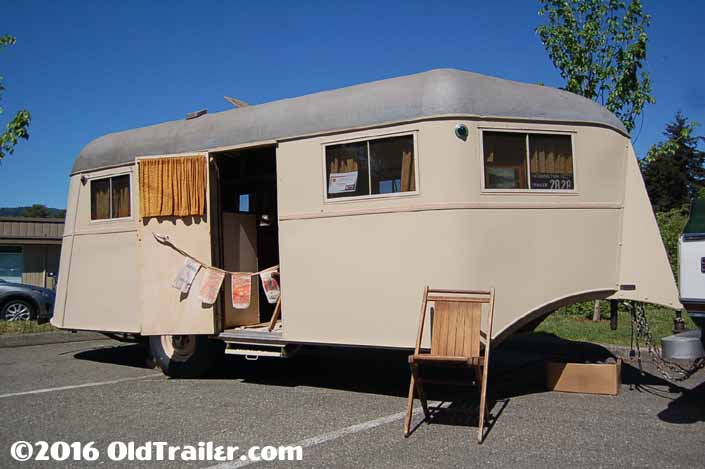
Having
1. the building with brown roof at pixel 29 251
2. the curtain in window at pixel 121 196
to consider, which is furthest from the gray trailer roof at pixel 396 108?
the building with brown roof at pixel 29 251

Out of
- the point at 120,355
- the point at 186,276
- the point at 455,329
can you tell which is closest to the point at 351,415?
the point at 455,329

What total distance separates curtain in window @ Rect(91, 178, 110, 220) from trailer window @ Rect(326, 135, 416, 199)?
3447 mm

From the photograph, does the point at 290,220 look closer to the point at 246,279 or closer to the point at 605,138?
the point at 246,279

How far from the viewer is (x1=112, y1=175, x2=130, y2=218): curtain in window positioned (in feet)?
27.3

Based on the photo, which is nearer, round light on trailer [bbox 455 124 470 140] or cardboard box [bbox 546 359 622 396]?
round light on trailer [bbox 455 124 470 140]

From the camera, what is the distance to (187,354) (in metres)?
8.05

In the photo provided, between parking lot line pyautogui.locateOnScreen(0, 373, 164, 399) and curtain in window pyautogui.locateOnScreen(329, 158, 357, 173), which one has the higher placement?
curtain in window pyautogui.locateOnScreen(329, 158, 357, 173)

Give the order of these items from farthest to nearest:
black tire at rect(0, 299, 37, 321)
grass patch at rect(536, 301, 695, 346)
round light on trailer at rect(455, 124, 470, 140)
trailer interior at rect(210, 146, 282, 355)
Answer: black tire at rect(0, 299, 37, 321) → grass patch at rect(536, 301, 695, 346) → trailer interior at rect(210, 146, 282, 355) → round light on trailer at rect(455, 124, 470, 140)

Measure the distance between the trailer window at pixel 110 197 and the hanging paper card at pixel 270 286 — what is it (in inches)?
79.2

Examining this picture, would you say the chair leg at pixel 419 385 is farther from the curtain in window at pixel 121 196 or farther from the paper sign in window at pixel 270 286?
the curtain in window at pixel 121 196

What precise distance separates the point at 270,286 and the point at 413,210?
7.85 feet

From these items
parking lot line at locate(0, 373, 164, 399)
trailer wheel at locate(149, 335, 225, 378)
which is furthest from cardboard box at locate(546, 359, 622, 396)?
parking lot line at locate(0, 373, 164, 399)

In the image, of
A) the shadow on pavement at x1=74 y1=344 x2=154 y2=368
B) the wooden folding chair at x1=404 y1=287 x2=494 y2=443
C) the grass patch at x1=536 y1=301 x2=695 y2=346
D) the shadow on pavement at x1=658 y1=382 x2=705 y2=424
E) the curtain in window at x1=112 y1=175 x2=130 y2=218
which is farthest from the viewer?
the grass patch at x1=536 y1=301 x2=695 y2=346

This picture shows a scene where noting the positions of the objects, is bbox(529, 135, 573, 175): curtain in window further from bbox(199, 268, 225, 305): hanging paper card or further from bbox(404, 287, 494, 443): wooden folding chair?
bbox(199, 268, 225, 305): hanging paper card
